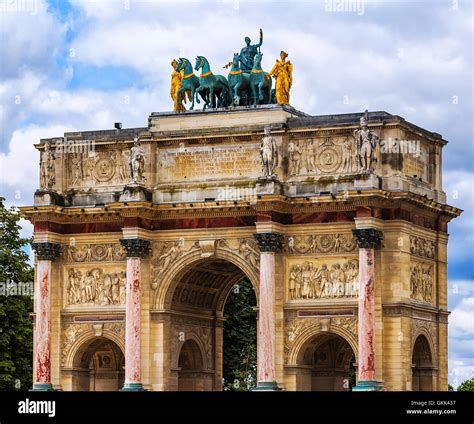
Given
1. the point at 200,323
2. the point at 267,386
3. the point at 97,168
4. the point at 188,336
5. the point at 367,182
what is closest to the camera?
the point at 367,182

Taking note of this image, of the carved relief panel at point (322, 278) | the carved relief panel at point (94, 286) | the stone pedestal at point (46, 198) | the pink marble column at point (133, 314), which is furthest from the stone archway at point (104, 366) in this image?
the carved relief panel at point (322, 278)

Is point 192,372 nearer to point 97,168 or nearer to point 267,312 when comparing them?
point 267,312

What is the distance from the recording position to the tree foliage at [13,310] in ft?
270

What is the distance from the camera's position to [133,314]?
70.9 m

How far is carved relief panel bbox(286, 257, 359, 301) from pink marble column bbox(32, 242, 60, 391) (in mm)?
9872

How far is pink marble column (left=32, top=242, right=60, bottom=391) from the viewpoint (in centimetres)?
7206

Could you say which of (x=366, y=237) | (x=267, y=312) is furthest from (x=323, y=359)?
(x=366, y=237)

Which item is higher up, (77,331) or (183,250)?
(183,250)

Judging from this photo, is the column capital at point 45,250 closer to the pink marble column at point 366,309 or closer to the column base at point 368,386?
the pink marble column at point 366,309

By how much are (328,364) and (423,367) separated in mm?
3786

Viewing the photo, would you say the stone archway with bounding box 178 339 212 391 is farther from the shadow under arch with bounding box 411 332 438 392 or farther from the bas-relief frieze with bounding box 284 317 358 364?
the shadow under arch with bounding box 411 332 438 392

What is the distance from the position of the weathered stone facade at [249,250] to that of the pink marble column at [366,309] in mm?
53
